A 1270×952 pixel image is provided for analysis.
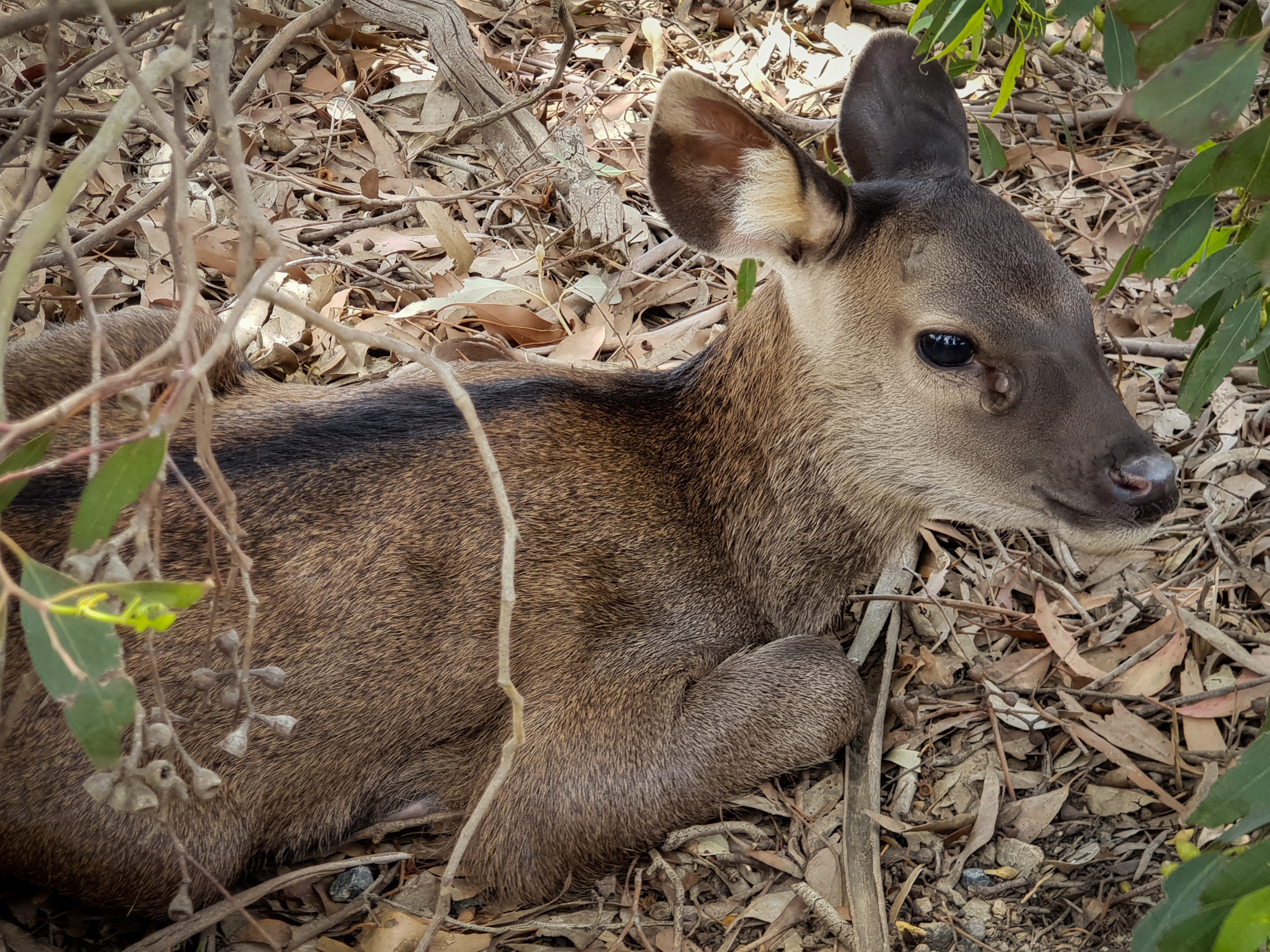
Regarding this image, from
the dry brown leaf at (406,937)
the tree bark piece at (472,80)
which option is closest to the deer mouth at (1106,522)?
the dry brown leaf at (406,937)

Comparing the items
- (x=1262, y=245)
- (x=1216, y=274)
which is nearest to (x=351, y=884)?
(x=1216, y=274)

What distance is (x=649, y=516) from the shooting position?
167 inches

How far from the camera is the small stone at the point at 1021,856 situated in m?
3.72

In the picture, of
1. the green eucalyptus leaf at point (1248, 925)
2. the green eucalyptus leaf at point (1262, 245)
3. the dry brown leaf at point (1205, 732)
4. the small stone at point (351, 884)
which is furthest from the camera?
the small stone at point (351, 884)

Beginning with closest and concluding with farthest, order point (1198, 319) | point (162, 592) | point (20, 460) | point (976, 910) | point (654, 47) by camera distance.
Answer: point (162, 592), point (20, 460), point (1198, 319), point (976, 910), point (654, 47)

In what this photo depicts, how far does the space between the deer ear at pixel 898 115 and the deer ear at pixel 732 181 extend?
0.73 m

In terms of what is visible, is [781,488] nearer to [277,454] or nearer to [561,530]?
[561,530]

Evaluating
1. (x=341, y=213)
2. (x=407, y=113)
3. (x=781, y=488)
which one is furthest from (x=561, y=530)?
(x=407, y=113)

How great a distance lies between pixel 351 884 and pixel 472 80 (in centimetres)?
434

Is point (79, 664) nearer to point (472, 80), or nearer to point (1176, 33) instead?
point (1176, 33)

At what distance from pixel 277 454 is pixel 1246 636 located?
3.40 meters

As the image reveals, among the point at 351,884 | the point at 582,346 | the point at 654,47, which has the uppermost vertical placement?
the point at 654,47

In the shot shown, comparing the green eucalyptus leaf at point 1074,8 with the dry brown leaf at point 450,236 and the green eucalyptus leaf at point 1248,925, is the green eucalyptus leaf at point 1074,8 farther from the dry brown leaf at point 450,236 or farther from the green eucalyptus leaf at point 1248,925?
the dry brown leaf at point 450,236

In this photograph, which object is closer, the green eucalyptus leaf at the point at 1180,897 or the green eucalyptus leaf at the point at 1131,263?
the green eucalyptus leaf at the point at 1180,897
